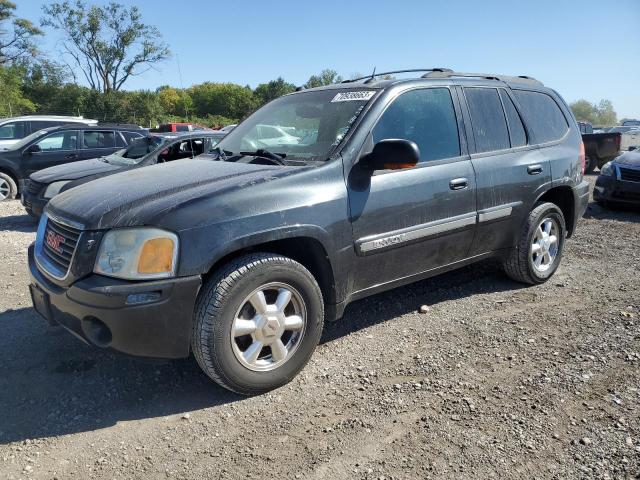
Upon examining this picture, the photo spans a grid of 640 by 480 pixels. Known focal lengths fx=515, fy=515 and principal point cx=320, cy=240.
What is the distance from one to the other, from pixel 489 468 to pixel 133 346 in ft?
5.95

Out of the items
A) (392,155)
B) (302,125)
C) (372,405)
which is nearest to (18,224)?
(302,125)

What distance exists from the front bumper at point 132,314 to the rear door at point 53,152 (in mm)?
8439

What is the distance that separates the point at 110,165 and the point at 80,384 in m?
5.53

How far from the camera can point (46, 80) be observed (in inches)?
1957

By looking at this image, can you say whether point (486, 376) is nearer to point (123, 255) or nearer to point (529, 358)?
point (529, 358)

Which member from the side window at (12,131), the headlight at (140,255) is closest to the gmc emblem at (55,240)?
the headlight at (140,255)

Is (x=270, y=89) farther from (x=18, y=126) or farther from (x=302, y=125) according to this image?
(x=302, y=125)

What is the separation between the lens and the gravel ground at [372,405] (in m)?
2.40

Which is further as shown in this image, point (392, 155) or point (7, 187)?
point (7, 187)

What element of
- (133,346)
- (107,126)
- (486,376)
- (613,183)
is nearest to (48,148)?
(107,126)

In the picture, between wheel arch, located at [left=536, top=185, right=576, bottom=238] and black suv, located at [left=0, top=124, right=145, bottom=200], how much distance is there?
855 centimetres

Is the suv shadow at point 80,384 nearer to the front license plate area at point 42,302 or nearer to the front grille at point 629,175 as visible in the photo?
the front license plate area at point 42,302

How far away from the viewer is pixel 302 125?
3785 millimetres

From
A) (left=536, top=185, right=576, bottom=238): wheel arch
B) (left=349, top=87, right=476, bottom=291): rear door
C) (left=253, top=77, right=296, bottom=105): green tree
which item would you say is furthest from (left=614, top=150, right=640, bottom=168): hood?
(left=253, top=77, right=296, bottom=105): green tree
